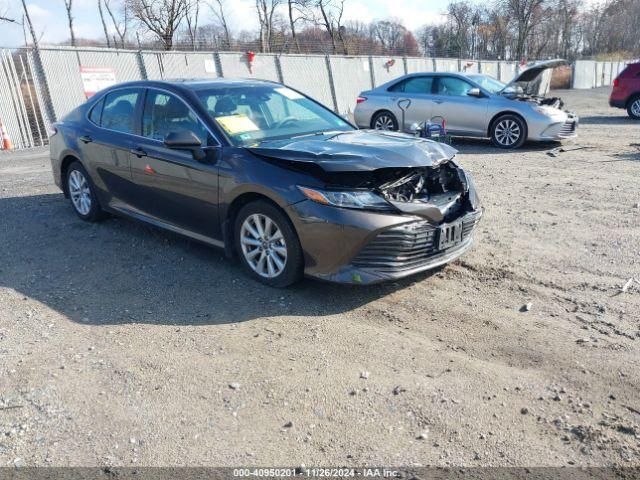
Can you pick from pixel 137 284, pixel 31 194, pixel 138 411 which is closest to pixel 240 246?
pixel 137 284

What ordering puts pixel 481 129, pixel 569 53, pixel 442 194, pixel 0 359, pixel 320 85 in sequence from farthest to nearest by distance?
pixel 569 53
pixel 320 85
pixel 481 129
pixel 442 194
pixel 0 359

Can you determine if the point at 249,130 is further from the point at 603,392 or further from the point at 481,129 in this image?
the point at 481,129

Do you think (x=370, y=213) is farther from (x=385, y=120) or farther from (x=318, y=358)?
(x=385, y=120)

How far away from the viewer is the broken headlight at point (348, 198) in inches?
158

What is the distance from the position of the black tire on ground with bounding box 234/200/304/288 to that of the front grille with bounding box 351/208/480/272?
50 cm

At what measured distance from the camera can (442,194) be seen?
4594mm

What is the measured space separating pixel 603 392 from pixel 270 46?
32.3 m

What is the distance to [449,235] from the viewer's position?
171 inches

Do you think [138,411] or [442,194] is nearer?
[138,411]

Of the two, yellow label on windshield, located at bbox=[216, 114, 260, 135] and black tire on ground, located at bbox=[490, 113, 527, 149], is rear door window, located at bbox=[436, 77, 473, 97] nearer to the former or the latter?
black tire on ground, located at bbox=[490, 113, 527, 149]

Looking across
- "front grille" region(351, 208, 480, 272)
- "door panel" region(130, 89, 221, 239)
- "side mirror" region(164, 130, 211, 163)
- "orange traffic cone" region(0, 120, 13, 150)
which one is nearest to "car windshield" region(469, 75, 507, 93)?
"door panel" region(130, 89, 221, 239)

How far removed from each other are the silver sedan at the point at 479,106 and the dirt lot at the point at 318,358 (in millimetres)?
5654

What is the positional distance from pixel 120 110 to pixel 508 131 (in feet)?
27.2

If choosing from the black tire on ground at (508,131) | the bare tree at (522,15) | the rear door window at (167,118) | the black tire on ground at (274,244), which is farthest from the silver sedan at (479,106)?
the bare tree at (522,15)
